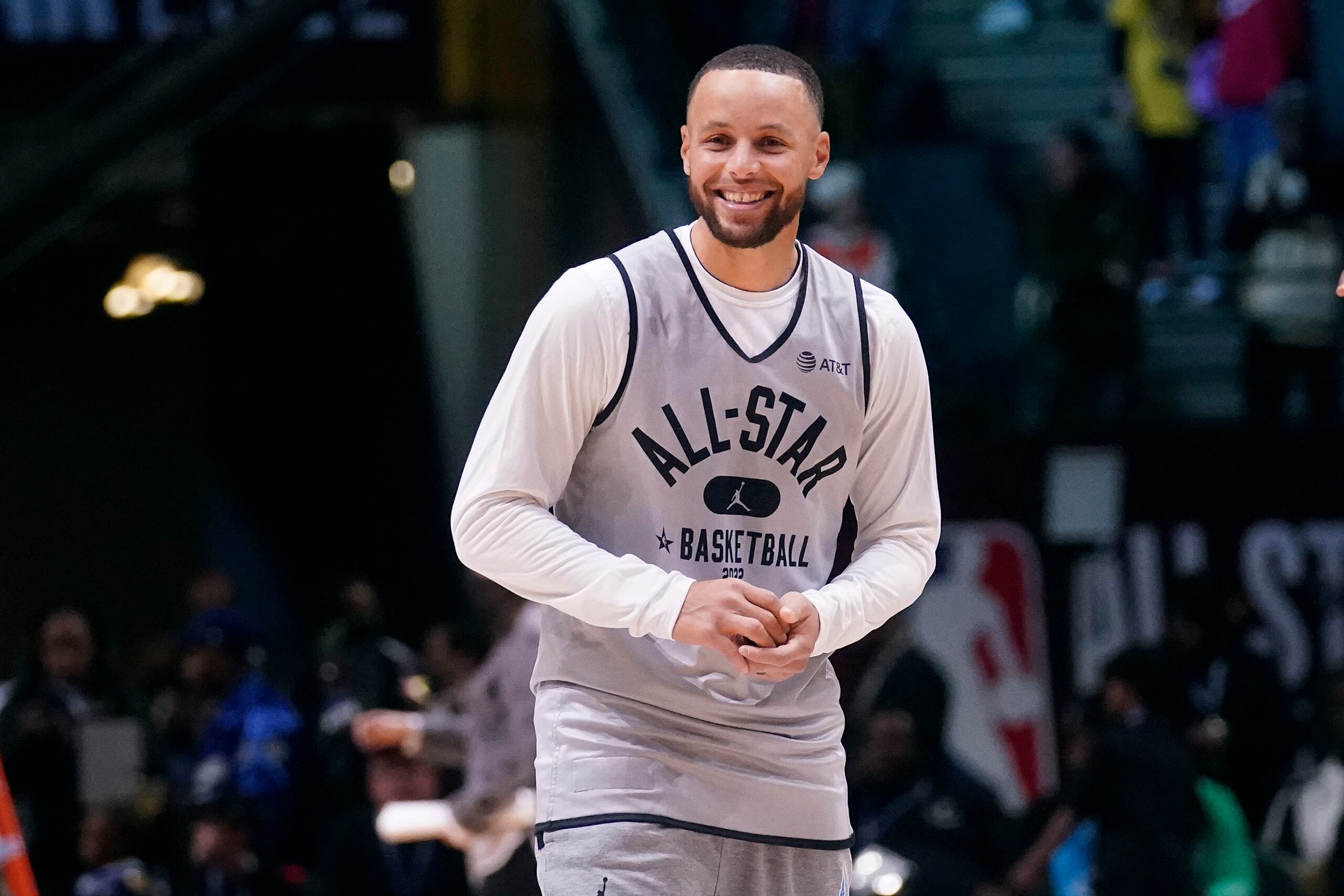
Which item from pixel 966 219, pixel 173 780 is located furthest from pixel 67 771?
pixel 966 219

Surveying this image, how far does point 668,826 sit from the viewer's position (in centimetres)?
328

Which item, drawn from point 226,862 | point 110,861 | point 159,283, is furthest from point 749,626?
point 159,283

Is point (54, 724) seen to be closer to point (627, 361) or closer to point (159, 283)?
point (159, 283)

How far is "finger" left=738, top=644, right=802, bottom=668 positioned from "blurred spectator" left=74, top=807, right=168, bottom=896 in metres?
5.96

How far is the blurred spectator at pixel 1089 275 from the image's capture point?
1013 centimetres

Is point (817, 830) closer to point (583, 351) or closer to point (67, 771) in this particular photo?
point (583, 351)

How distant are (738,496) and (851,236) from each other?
7.17 m

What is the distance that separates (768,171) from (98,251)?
37.8 ft

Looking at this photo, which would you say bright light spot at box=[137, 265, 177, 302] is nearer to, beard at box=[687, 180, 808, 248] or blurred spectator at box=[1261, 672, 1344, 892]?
blurred spectator at box=[1261, 672, 1344, 892]

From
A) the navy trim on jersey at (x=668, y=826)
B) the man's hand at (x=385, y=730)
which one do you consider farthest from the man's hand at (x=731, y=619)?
the man's hand at (x=385, y=730)

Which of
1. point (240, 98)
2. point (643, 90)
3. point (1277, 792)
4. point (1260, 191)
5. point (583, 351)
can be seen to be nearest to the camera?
point (583, 351)

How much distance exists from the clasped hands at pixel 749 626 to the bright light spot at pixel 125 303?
37.7ft

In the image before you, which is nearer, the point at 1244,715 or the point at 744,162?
the point at 744,162

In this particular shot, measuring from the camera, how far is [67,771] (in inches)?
357
